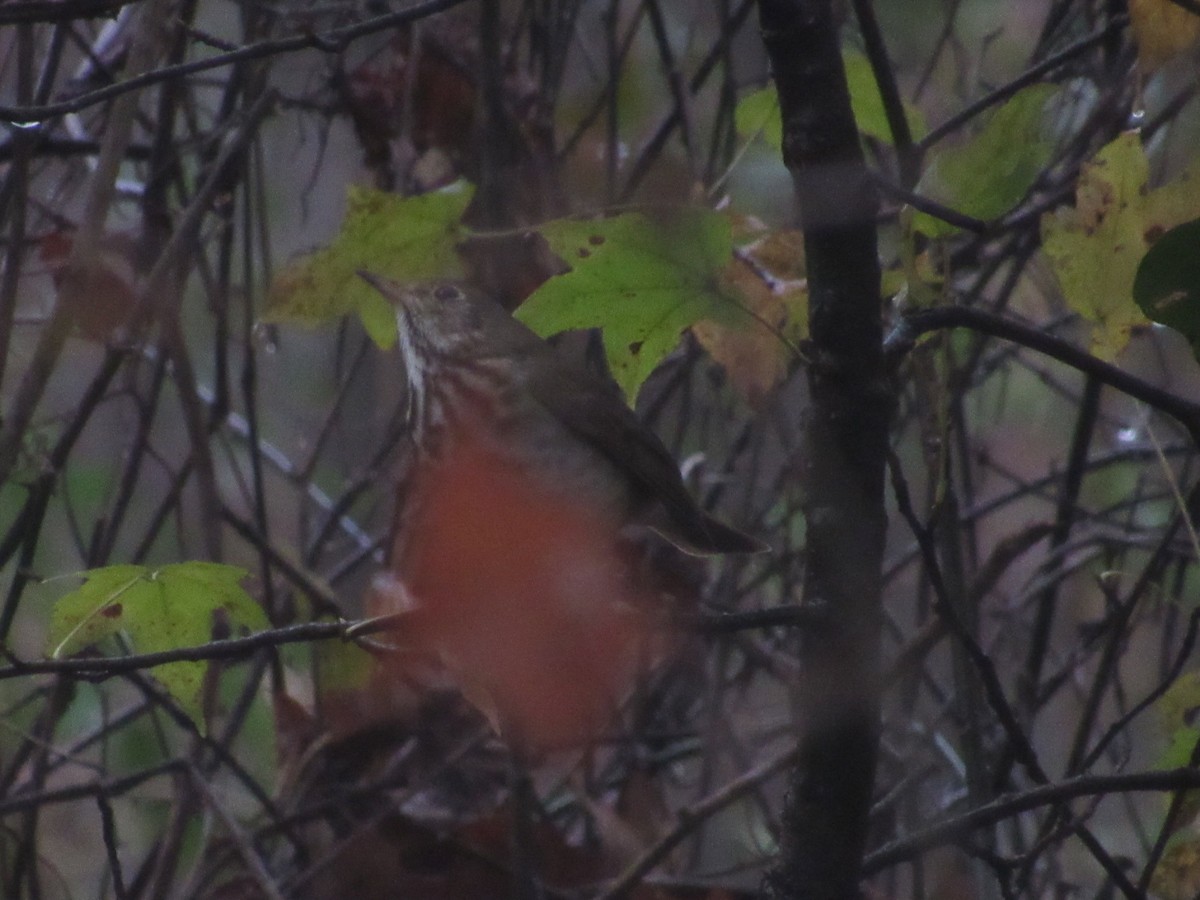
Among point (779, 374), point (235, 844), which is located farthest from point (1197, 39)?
point (235, 844)

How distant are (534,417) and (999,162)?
4.31 feet

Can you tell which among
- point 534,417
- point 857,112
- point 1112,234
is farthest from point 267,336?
point 1112,234

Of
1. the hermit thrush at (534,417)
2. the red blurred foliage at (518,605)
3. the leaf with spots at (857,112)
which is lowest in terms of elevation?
the red blurred foliage at (518,605)

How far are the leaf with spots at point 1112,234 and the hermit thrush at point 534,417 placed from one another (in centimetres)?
86

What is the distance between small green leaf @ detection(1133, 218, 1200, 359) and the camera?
4.46ft

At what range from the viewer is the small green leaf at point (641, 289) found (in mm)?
1567

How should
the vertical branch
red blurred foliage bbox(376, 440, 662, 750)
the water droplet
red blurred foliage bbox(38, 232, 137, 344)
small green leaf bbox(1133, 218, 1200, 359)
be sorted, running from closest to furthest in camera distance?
the vertical branch → small green leaf bbox(1133, 218, 1200, 359) → red blurred foliage bbox(376, 440, 662, 750) → red blurred foliage bbox(38, 232, 137, 344) → the water droplet

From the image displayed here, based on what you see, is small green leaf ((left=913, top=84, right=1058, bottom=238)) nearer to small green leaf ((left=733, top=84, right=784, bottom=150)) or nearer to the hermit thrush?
small green leaf ((left=733, top=84, right=784, bottom=150))

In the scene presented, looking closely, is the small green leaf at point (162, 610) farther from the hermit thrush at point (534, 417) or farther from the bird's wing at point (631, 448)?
the bird's wing at point (631, 448)

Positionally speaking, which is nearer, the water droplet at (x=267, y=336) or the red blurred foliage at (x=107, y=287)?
the red blurred foliage at (x=107, y=287)

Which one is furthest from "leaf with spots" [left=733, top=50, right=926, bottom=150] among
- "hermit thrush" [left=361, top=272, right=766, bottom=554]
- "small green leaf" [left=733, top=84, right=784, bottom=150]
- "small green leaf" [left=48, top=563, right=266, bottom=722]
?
"small green leaf" [left=48, top=563, right=266, bottom=722]

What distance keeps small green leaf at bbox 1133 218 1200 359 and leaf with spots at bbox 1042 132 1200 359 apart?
0.25 m

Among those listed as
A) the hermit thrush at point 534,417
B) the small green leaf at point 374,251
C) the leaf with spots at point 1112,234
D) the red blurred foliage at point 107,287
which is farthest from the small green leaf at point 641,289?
the red blurred foliage at point 107,287

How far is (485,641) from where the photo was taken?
1.88m
